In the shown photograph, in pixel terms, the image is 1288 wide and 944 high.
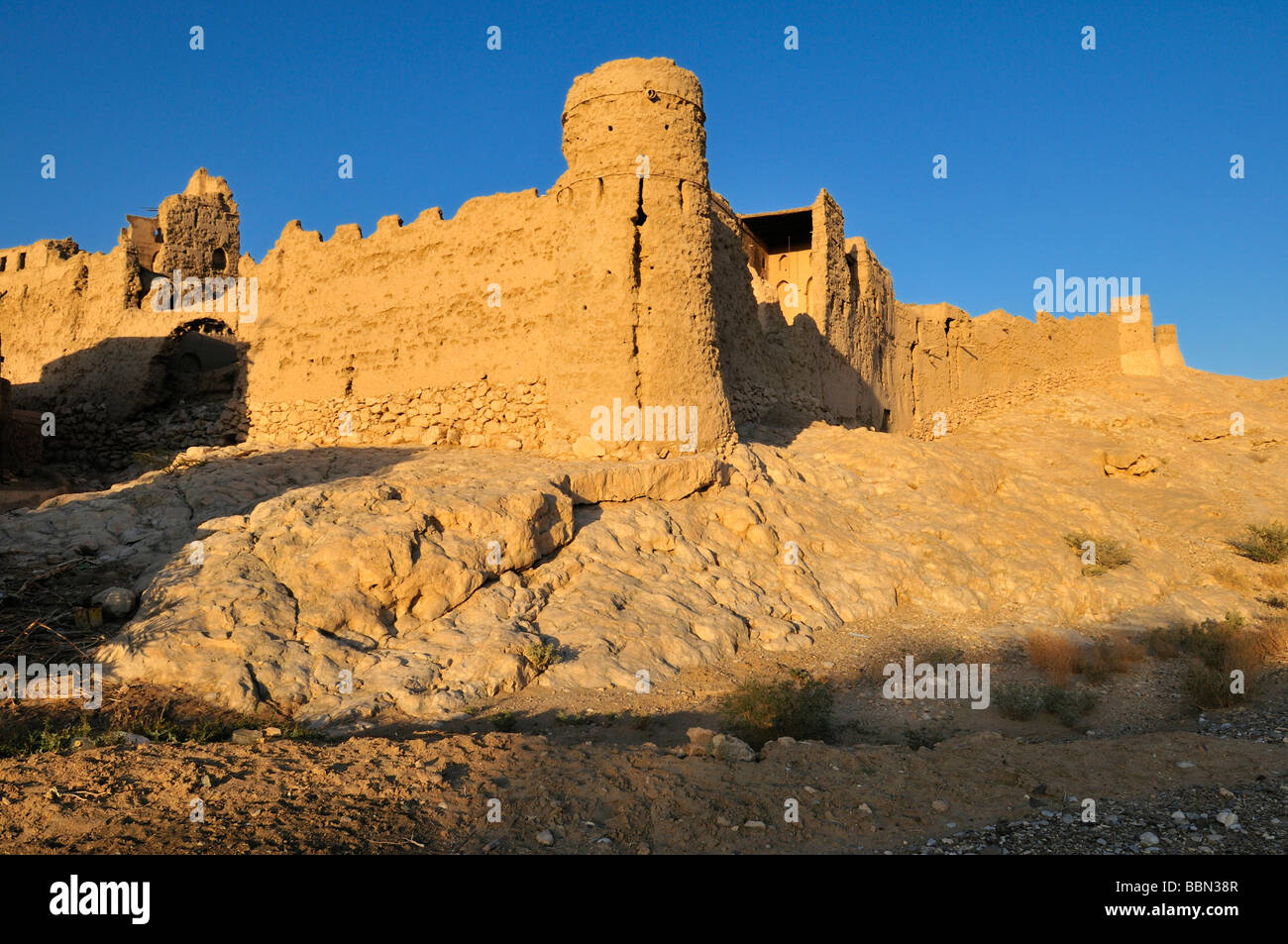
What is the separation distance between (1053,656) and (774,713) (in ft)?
13.3

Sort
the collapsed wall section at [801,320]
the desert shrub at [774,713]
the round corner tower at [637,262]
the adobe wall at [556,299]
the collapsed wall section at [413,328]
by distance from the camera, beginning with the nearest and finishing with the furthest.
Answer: the desert shrub at [774,713], the round corner tower at [637,262], the adobe wall at [556,299], the collapsed wall section at [413,328], the collapsed wall section at [801,320]

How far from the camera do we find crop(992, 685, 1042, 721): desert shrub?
7.70m

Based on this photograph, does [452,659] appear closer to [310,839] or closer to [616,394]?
[310,839]

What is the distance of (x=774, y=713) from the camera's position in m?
6.88

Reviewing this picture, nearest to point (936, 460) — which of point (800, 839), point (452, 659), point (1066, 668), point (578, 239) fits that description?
point (1066, 668)

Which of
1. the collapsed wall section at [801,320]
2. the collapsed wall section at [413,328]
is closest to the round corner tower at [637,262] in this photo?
the collapsed wall section at [413,328]

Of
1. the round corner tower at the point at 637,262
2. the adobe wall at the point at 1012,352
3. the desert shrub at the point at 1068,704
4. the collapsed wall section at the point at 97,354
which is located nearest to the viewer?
the desert shrub at the point at 1068,704

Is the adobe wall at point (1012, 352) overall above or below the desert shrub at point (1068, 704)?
above

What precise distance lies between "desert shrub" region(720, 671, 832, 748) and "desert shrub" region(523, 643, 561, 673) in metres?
1.63

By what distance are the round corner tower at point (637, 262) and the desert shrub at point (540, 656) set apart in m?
4.12

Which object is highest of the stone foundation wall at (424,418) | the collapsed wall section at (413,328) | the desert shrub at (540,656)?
the collapsed wall section at (413,328)

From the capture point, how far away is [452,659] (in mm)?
7512

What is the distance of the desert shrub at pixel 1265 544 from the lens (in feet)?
44.7

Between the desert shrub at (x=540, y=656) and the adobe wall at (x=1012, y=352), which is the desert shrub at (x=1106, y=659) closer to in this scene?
the desert shrub at (x=540, y=656)
